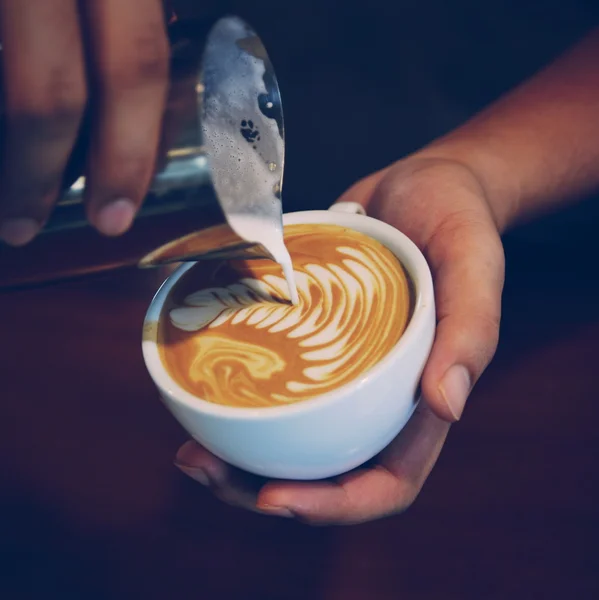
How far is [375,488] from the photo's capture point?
77 centimetres

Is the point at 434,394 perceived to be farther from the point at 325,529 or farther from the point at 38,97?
the point at 38,97

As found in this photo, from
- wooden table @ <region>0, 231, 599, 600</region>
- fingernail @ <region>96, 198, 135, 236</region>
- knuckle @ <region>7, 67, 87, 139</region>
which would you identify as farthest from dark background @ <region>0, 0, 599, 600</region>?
knuckle @ <region>7, 67, 87, 139</region>

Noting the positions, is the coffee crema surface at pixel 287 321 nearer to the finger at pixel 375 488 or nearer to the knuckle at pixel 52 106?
the finger at pixel 375 488

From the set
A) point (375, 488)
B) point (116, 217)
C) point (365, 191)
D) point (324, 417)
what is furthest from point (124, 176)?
point (365, 191)

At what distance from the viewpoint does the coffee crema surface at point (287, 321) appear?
27.0 inches

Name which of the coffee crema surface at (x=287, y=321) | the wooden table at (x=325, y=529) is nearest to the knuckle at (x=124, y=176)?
the wooden table at (x=325, y=529)

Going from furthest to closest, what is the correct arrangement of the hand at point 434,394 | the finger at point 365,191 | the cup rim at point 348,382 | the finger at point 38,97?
the finger at point 365,191 → the hand at point 434,394 → the cup rim at point 348,382 → the finger at point 38,97

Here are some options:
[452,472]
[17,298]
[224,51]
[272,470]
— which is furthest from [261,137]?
[17,298]

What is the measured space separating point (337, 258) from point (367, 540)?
394 millimetres

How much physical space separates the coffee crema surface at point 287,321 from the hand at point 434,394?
70 millimetres

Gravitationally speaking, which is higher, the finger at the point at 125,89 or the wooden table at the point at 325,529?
the finger at the point at 125,89

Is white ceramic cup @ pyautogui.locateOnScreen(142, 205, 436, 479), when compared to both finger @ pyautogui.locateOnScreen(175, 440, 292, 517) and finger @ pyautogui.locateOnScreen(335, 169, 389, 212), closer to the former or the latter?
finger @ pyautogui.locateOnScreen(175, 440, 292, 517)

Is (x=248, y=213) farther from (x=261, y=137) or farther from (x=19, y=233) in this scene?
(x=19, y=233)

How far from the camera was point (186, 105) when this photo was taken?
488 millimetres
